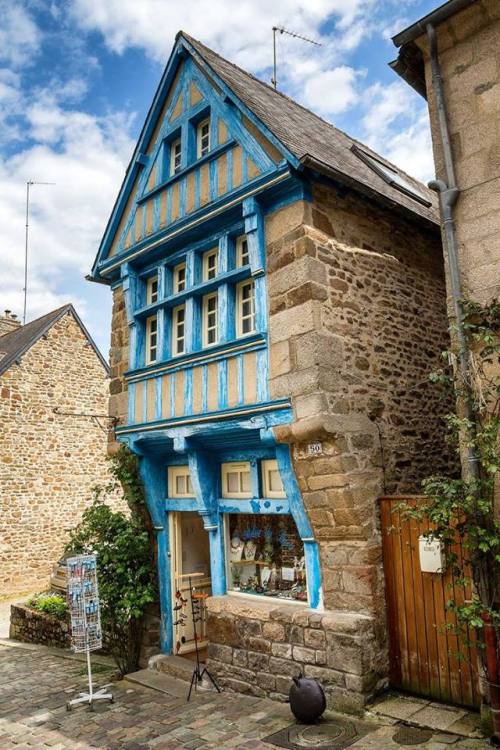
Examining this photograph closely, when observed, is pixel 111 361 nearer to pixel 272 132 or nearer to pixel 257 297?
pixel 257 297

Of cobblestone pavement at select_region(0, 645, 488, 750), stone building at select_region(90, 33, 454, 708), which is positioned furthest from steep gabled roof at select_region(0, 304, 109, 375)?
cobblestone pavement at select_region(0, 645, 488, 750)

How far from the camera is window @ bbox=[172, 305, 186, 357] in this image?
8000 millimetres

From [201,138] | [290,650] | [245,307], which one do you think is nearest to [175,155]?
[201,138]

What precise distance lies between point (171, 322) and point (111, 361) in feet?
4.71

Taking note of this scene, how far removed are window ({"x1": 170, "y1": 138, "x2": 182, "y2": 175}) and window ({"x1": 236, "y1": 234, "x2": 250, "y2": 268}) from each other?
181cm

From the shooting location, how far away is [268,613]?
6359mm

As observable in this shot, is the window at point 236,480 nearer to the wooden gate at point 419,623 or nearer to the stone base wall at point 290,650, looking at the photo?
the stone base wall at point 290,650

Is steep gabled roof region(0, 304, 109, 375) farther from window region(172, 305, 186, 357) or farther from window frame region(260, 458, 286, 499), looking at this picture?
window frame region(260, 458, 286, 499)

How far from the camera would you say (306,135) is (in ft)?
25.3

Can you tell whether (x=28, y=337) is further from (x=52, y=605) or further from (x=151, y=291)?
(x=151, y=291)

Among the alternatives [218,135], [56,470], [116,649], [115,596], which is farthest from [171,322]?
[56,470]

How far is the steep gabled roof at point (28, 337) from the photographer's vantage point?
15.7 metres

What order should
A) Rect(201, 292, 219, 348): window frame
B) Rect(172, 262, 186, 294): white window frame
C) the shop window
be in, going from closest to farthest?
1. the shop window
2. Rect(201, 292, 219, 348): window frame
3. Rect(172, 262, 186, 294): white window frame

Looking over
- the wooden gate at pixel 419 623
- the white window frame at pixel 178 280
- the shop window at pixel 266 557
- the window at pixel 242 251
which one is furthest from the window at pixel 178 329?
the wooden gate at pixel 419 623
